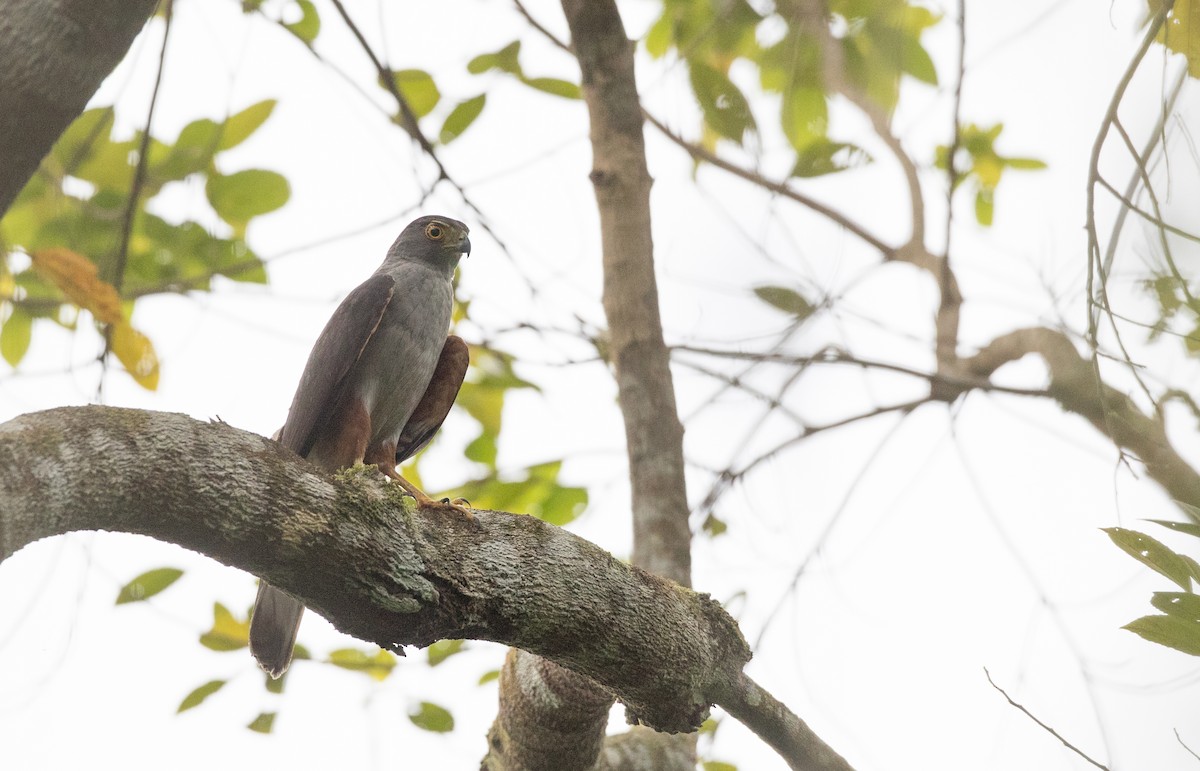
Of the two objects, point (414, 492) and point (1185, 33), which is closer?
point (1185, 33)

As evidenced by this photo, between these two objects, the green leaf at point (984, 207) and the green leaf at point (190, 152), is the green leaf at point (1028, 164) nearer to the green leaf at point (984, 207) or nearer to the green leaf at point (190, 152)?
the green leaf at point (984, 207)

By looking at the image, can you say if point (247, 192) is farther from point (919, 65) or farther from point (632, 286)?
point (919, 65)

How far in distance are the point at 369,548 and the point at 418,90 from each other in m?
2.74

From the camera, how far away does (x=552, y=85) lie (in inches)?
166

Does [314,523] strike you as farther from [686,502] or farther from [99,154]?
[99,154]

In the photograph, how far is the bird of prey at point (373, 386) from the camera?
11.4 feet

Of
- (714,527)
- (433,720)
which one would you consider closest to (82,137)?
(433,720)

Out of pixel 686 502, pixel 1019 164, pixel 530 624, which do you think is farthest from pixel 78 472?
pixel 1019 164

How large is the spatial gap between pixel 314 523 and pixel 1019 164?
5.05m

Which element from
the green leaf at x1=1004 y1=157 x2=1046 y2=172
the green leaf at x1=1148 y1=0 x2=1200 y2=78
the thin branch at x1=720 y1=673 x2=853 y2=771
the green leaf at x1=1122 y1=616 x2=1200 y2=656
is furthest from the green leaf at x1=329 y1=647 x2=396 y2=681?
the green leaf at x1=1004 y1=157 x2=1046 y2=172

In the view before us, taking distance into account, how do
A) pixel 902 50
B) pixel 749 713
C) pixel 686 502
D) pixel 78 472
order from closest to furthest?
Answer: pixel 78 472
pixel 749 713
pixel 902 50
pixel 686 502

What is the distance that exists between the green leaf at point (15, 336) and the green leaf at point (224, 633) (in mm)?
1241

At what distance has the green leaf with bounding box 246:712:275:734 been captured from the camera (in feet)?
13.5

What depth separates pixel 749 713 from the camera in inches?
107
